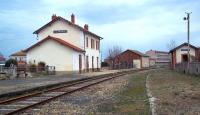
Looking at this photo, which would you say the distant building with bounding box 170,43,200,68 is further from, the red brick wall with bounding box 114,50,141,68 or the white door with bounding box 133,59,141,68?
the red brick wall with bounding box 114,50,141,68

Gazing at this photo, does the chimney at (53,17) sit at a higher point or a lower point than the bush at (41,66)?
higher

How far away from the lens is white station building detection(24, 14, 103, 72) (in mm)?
54656

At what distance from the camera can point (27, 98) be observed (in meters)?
18.0

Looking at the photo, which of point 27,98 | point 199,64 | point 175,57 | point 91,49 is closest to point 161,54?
point 175,57

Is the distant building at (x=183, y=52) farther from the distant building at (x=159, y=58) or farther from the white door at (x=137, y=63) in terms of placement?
the distant building at (x=159, y=58)

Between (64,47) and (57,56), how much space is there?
4.92ft

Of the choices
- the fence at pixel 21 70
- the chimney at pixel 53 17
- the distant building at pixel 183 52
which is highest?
the chimney at pixel 53 17

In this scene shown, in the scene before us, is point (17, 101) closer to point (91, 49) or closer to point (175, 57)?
point (91, 49)

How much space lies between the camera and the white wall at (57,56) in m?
54.5

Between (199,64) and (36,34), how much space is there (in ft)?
98.2

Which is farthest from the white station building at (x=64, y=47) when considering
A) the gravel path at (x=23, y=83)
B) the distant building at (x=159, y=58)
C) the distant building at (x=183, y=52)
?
the distant building at (x=159, y=58)

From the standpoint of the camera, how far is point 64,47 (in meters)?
54.6

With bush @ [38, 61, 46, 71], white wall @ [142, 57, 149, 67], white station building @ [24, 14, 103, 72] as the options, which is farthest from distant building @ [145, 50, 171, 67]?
bush @ [38, 61, 46, 71]

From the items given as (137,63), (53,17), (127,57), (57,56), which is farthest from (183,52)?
(127,57)
